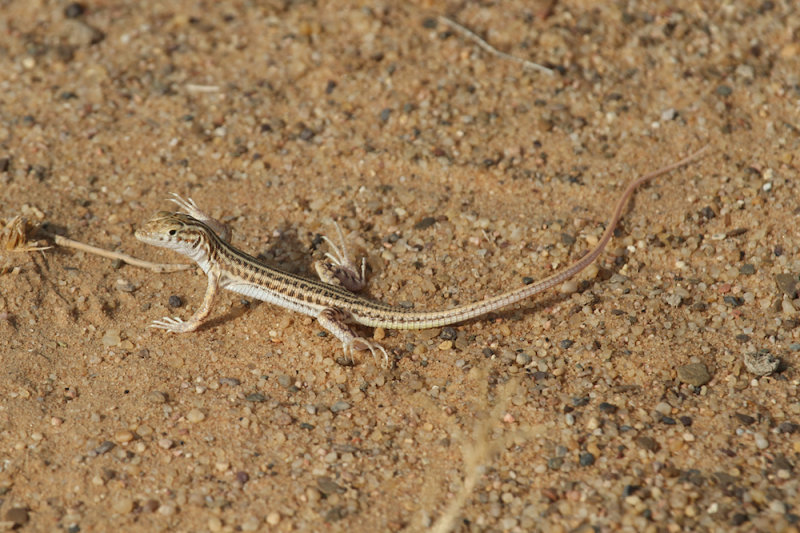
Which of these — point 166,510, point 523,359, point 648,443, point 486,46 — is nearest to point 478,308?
point 523,359

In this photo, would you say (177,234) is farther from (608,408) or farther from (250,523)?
(608,408)

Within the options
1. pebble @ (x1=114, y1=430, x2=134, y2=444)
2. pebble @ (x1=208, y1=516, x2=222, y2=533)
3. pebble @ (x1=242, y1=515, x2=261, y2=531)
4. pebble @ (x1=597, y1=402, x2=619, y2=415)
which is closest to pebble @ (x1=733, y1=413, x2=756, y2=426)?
pebble @ (x1=597, y1=402, x2=619, y2=415)

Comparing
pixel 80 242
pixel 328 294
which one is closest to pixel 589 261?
pixel 328 294

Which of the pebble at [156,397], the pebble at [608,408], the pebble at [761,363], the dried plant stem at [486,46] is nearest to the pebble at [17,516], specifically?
the pebble at [156,397]

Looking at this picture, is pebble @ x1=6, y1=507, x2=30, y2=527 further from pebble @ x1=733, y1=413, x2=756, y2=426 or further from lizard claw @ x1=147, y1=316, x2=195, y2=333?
pebble @ x1=733, y1=413, x2=756, y2=426

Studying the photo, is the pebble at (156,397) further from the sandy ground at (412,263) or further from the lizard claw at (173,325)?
the lizard claw at (173,325)

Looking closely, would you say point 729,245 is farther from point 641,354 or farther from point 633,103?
point 633,103
